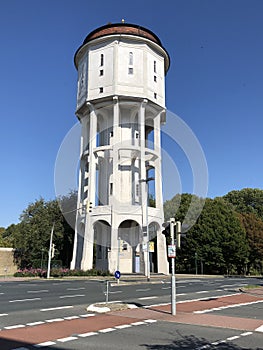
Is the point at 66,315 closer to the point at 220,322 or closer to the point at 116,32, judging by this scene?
the point at 220,322

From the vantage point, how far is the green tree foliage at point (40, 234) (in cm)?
4759

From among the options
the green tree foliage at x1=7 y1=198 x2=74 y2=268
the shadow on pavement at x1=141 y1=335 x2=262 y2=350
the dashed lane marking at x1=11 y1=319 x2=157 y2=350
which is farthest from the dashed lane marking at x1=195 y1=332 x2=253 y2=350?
the green tree foliage at x1=7 y1=198 x2=74 y2=268

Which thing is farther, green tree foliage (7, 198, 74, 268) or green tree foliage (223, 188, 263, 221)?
green tree foliage (223, 188, 263, 221)

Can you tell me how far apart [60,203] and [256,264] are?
36658 millimetres

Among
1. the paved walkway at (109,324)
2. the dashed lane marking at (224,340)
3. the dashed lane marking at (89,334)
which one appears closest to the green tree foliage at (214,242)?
the paved walkway at (109,324)

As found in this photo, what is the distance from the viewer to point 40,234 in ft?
158

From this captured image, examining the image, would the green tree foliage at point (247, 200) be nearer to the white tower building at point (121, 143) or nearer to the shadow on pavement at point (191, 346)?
the white tower building at point (121, 143)

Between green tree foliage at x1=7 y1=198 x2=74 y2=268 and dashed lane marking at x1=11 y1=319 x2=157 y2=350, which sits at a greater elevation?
green tree foliage at x1=7 y1=198 x2=74 y2=268

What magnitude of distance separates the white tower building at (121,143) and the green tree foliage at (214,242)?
9141 millimetres

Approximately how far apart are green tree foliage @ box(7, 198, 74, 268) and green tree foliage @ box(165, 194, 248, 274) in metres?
15.6

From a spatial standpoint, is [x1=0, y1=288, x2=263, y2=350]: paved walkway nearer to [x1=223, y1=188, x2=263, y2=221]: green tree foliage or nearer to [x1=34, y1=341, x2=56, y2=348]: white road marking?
[x1=34, y1=341, x2=56, y2=348]: white road marking

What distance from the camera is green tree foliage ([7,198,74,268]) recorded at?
47594 millimetres

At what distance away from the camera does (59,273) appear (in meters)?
38.0

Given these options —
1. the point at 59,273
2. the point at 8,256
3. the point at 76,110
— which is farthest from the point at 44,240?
the point at 76,110
